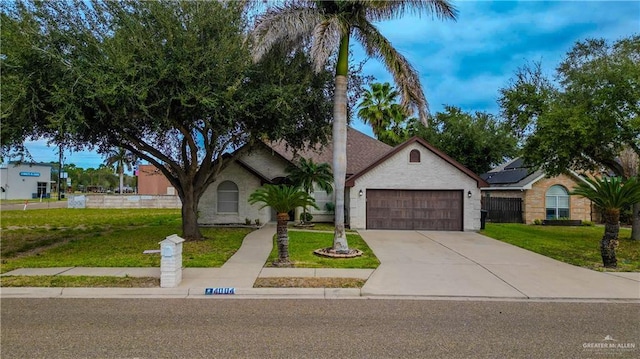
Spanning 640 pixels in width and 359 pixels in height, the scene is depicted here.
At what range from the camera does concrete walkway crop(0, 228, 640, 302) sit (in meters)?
7.70

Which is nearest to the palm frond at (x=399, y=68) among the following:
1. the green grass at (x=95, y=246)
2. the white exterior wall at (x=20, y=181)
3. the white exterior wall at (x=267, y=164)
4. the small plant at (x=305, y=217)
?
the green grass at (x=95, y=246)

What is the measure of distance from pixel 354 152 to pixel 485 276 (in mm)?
16940

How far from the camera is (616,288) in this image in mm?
8305

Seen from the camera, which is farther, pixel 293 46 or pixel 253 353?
pixel 293 46

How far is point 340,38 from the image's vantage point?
11477mm

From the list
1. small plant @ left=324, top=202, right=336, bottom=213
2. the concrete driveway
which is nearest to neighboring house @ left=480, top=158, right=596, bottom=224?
small plant @ left=324, top=202, right=336, bottom=213

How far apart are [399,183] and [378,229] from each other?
2542 millimetres

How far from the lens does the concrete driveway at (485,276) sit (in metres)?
7.94

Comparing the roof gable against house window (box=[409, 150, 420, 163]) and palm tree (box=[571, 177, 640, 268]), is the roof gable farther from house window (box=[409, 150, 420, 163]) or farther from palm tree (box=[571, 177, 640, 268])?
palm tree (box=[571, 177, 640, 268])

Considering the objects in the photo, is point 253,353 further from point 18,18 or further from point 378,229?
point 378,229

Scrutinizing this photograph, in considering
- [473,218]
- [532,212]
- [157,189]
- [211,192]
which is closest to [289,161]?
[211,192]

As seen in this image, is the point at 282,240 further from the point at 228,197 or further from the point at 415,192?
the point at 228,197

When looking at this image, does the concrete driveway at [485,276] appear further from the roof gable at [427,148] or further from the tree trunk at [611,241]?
the roof gable at [427,148]

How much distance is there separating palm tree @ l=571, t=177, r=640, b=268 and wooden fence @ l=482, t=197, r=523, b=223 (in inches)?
630
